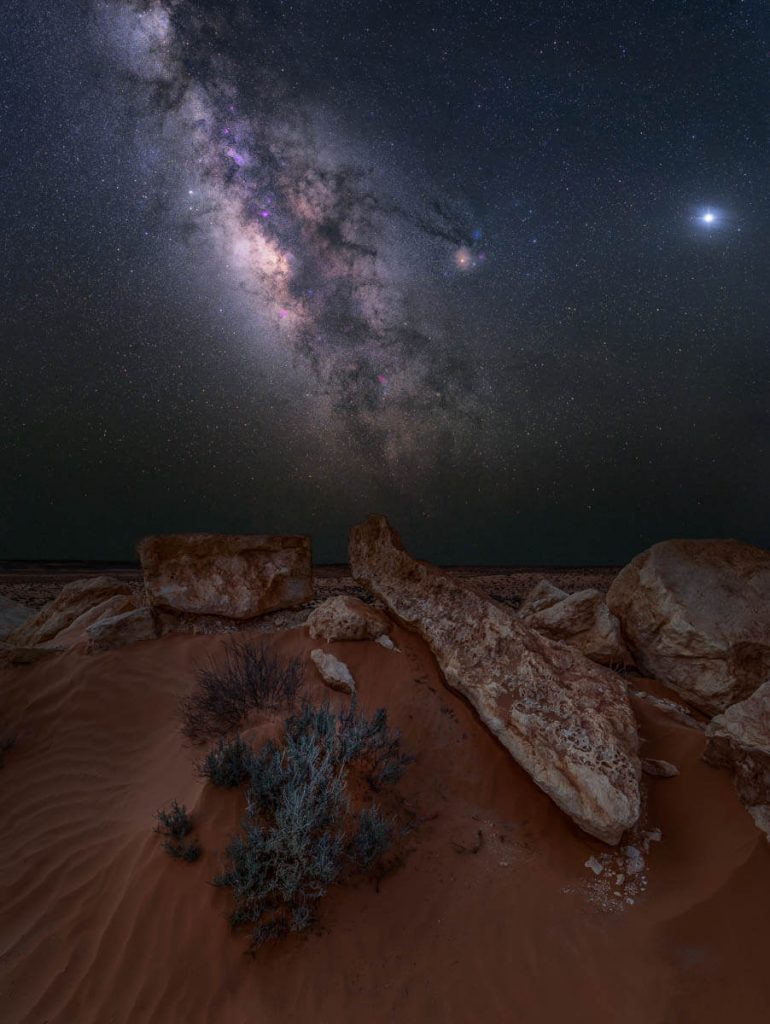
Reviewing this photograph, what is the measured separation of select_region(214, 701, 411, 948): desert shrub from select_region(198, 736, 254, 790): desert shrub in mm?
145

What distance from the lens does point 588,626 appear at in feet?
24.5

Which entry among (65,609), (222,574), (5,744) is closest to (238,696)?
(5,744)

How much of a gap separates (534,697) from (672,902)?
5.66 feet

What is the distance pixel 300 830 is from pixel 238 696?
2.48m

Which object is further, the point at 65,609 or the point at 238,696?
the point at 65,609

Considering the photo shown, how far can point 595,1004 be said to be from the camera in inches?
116

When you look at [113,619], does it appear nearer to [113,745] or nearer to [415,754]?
[113,745]

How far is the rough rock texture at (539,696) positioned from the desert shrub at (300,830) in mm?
1252

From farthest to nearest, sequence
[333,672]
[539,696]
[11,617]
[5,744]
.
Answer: [11,617], [333,672], [5,744], [539,696]

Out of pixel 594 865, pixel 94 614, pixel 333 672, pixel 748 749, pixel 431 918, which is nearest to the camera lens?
pixel 431 918

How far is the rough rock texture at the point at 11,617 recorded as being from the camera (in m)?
11.1

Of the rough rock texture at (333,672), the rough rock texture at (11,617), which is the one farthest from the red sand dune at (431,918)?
the rough rock texture at (11,617)

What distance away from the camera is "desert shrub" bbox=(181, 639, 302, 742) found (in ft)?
18.4

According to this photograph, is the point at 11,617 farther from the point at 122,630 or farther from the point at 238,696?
the point at 238,696
